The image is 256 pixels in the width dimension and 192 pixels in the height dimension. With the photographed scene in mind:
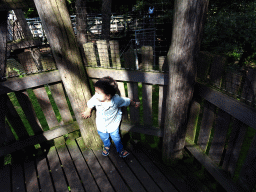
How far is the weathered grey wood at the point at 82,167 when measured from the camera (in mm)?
2178

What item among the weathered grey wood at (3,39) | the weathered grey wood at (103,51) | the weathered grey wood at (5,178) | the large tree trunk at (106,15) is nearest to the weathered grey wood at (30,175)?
the weathered grey wood at (5,178)

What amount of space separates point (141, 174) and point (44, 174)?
55.3 inches

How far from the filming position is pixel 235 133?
5.34 feet

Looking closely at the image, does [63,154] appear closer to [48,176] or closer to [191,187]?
[48,176]

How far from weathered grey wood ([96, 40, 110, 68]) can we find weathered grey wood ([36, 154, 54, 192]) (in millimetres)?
1774

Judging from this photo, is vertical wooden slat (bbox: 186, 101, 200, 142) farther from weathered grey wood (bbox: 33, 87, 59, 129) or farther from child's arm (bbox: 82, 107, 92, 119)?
weathered grey wood (bbox: 33, 87, 59, 129)

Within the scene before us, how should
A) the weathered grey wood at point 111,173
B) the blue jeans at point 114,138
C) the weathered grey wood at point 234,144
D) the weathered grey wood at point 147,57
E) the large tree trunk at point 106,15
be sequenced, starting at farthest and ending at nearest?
the large tree trunk at point 106,15 < the blue jeans at point 114,138 < the weathered grey wood at point 111,173 < the weathered grey wood at point 147,57 < the weathered grey wood at point 234,144

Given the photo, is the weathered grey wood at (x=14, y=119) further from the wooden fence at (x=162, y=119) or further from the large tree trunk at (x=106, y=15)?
the large tree trunk at (x=106, y=15)

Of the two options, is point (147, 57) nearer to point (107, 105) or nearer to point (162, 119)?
point (107, 105)

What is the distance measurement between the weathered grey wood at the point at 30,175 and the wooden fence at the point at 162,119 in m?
0.25

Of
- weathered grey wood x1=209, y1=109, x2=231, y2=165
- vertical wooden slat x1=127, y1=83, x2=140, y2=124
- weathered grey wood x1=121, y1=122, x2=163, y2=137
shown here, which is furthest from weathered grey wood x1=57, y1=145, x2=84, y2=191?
weathered grey wood x1=209, y1=109, x2=231, y2=165

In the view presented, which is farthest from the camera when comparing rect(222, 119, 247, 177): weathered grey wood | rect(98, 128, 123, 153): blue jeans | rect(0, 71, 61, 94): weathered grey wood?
rect(98, 128, 123, 153): blue jeans

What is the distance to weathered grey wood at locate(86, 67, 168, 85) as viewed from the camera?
188cm

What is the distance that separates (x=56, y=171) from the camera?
239cm
